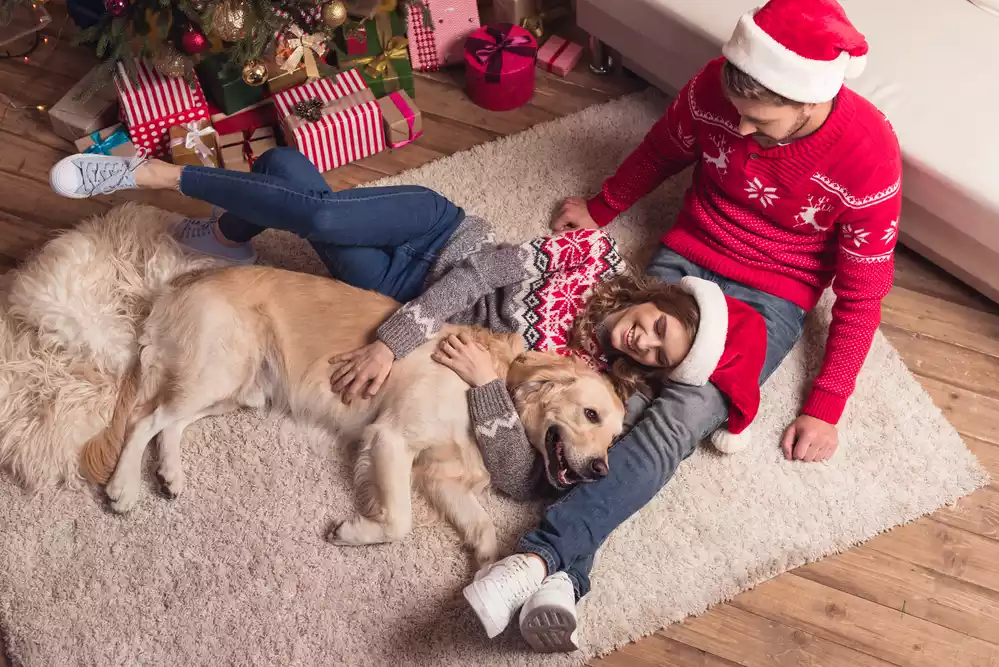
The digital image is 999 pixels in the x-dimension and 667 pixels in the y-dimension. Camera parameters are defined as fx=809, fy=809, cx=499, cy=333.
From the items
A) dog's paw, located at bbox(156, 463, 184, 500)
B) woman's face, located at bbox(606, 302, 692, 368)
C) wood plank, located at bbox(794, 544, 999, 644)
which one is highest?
woman's face, located at bbox(606, 302, 692, 368)

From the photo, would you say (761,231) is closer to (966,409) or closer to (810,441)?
(810,441)

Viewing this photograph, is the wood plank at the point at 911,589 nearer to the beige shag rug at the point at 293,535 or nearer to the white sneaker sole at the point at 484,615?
the beige shag rug at the point at 293,535

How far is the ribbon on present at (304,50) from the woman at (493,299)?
63 centimetres

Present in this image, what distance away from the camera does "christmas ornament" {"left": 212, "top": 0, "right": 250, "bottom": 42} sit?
246 cm

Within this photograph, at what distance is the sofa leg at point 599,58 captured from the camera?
3.28 metres

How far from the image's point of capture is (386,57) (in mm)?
3072

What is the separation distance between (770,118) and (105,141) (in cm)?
228

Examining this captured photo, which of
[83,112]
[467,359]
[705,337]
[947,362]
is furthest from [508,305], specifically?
[83,112]

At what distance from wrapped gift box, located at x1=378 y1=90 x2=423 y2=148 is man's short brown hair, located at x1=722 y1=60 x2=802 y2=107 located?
4.32 ft

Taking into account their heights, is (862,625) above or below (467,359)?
below

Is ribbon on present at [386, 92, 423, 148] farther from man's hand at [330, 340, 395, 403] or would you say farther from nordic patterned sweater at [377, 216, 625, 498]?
man's hand at [330, 340, 395, 403]

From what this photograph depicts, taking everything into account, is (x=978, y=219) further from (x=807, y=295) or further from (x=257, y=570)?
(x=257, y=570)

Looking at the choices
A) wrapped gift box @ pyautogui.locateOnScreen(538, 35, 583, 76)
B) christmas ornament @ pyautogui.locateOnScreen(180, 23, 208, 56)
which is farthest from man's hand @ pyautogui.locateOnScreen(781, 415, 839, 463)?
christmas ornament @ pyautogui.locateOnScreen(180, 23, 208, 56)

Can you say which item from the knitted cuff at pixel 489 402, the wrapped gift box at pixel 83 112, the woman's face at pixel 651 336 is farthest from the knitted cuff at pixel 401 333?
the wrapped gift box at pixel 83 112
